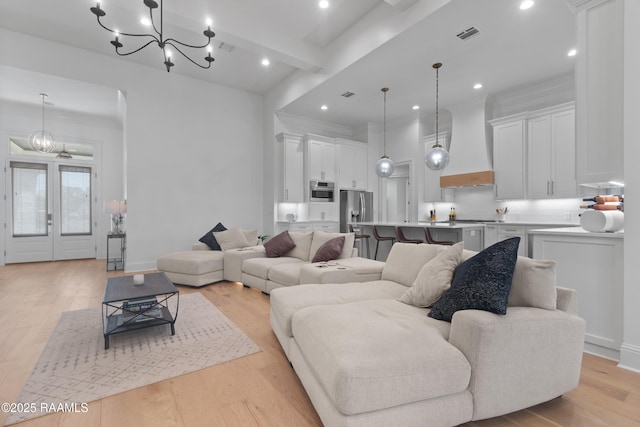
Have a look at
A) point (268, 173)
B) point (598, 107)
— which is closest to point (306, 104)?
point (268, 173)

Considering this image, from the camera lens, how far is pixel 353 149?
7.48 m

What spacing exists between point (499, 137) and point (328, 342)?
570 cm

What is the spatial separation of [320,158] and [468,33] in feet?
12.4

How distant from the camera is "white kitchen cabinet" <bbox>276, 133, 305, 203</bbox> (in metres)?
6.55

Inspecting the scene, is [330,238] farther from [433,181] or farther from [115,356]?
[433,181]

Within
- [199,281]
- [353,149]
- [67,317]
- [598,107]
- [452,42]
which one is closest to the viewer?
[598,107]

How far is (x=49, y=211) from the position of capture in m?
6.94

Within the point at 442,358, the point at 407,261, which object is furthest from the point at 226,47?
the point at 442,358

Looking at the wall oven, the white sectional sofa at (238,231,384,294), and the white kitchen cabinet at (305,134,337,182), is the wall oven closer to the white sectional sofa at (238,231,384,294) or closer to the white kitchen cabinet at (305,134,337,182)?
the white kitchen cabinet at (305,134,337,182)

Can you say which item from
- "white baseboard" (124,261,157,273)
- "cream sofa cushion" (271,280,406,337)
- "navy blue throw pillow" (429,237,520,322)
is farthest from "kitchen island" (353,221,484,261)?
"white baseboard" (124,261,157,273)

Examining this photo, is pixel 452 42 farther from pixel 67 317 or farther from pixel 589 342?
pixel 67 317

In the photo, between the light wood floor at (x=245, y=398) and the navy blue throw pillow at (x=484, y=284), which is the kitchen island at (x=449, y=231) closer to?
the light wood floor at (x=245, y=398)

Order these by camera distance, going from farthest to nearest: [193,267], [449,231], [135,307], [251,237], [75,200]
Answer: [75,200] < [251,237] < [449,231] < [193,267] < [135,307]

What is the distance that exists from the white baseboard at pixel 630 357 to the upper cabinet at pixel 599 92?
1.20m
